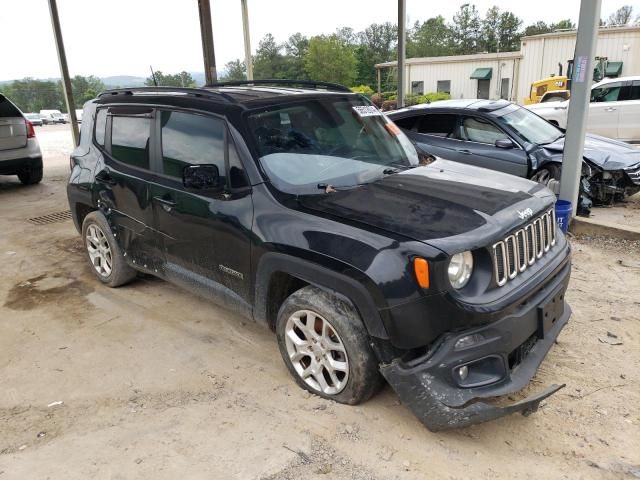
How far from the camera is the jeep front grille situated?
2729 mm

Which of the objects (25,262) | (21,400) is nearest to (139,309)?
(21,400)

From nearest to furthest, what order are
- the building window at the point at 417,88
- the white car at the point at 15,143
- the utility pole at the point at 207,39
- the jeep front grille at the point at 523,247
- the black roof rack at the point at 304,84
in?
1. the jeep front grille at the point at 523,247
2. the black roof rack at the point at 304,84
3. the utility pole at the point at 207,39
4. the white car at the point at 15,143
5. the building window at the point at 417,88

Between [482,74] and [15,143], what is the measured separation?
103 ft

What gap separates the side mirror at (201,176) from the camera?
3.29 metres

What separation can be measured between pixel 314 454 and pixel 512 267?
1445mm

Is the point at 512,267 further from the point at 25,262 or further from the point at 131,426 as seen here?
the point at 25,262

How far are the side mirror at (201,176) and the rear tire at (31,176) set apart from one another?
7.91 metres

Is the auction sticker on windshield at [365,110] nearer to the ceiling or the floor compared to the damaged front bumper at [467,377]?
nearer to the ceiling

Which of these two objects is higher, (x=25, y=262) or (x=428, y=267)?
(x=428, y=267)

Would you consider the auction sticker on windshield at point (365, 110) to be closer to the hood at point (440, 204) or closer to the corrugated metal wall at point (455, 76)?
the hood at point (440, 204)

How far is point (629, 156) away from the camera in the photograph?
7.12 metres

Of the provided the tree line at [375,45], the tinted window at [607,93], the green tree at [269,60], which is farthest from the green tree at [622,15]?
the tinted window at [607,93]

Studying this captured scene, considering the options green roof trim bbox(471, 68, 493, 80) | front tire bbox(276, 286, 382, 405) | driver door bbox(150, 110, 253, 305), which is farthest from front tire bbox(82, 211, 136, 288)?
green roof trim bbox(471, 68, 493, 80)

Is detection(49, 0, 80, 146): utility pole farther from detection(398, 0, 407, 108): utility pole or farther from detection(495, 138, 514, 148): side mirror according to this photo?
detection(495, 138, 514, 148): side mirror
